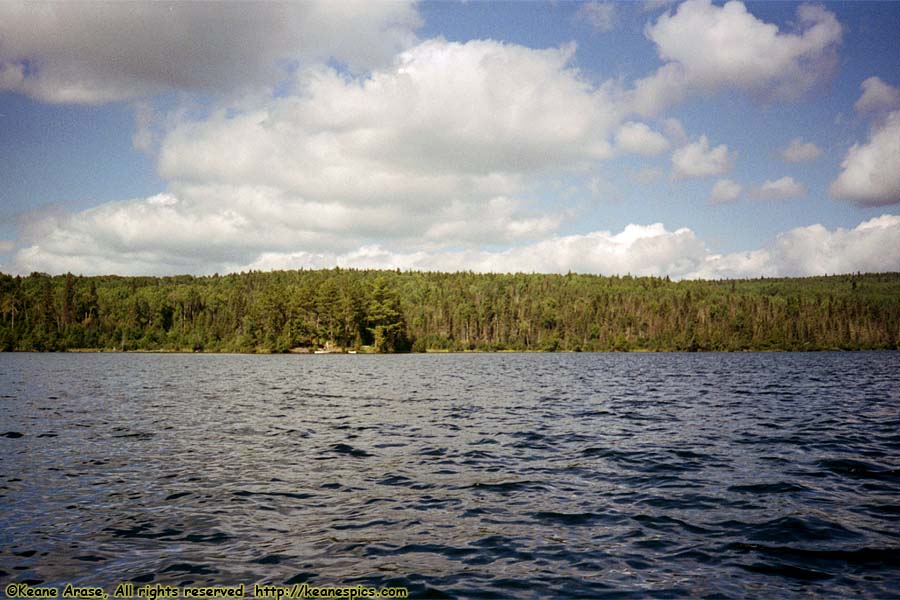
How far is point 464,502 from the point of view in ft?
47.3

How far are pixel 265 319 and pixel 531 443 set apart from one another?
16056 centimetres

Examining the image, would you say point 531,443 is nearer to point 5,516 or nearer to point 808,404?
point 5,516

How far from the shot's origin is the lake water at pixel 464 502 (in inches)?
393

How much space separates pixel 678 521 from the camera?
12.8m

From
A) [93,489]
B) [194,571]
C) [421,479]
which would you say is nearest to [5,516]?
[93,489]

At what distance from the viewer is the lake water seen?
9984 millimetres

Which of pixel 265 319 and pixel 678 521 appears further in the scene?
pixel 265 319

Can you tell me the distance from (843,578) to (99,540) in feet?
44.8

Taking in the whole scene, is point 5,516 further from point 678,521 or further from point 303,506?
point 678,521

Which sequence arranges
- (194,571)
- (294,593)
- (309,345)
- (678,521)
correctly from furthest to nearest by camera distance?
(309,345) → (678,521) → (194,571) → (294,593)

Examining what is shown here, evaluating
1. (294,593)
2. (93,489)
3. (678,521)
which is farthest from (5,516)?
(678,521)

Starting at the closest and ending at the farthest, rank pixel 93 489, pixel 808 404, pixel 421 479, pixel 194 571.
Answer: pixel 194 571 < pixel 93 489 < pixel 421 479 < pixel 808 404

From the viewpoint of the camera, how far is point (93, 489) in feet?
50.8

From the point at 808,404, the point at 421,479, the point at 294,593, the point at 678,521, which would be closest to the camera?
the point at 294,593
